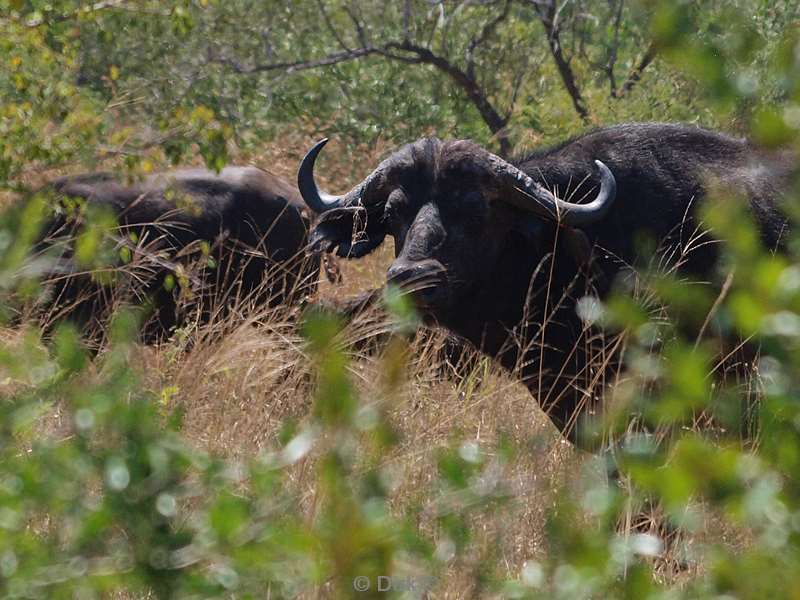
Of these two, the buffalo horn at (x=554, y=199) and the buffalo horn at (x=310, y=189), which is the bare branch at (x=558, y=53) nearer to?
the buffalo horn at (x=310, y=189)

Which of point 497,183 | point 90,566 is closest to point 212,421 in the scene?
point 497,183

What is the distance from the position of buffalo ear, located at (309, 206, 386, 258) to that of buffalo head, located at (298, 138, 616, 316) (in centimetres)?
2

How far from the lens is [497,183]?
6.03 meters

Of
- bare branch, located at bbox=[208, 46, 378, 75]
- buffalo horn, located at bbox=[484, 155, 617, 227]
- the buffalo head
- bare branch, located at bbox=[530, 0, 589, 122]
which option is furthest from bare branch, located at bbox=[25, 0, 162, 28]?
bare branch, located at bbox=[530, 0, 589, 122]

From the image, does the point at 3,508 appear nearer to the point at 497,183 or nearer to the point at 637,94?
the point at 497,183

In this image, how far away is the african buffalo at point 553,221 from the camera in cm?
571

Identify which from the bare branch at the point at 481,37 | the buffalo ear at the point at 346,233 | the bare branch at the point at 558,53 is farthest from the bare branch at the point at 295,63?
the buffalo ear at the point at 346,233

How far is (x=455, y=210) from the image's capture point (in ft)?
19.5

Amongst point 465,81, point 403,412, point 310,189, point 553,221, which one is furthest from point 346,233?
point 465,81

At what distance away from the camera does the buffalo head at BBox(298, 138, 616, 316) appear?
567cm

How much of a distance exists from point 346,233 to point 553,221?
43.6 inches

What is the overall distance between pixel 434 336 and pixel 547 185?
2.80ft

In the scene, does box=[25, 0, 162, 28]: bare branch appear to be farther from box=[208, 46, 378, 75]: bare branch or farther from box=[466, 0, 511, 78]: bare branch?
box=[466, 0, 511, 78]: bare branch

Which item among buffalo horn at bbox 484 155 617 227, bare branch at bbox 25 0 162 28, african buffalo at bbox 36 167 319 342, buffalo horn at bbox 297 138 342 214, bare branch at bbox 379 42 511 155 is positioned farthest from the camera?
bare branch at bbox 379 42 511 155
